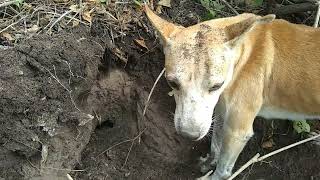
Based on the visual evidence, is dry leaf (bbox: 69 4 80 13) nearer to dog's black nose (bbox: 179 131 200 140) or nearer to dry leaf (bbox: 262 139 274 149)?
dog's black nose (bbox: 179 131 200 140)

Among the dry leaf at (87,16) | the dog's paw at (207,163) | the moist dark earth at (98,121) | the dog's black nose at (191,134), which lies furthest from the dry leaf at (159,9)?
the dog's black nose at (191,134)

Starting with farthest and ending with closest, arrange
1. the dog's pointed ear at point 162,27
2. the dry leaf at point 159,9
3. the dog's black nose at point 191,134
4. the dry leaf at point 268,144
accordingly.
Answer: the dry leaf at point 268,144
the dry leaf at point 159,9
the dog's pointed ear at point 162,27
the dog's black nose at point 191,134

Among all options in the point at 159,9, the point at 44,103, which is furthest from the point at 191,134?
the point at 159,9

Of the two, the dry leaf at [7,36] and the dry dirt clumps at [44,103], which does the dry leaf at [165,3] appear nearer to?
the dry dirt clumps at [44,103]

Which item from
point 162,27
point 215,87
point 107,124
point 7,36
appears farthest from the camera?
point 107,124

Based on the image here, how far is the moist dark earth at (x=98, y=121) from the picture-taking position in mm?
4812

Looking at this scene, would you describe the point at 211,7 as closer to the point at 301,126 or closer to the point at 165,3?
the point at 165,3

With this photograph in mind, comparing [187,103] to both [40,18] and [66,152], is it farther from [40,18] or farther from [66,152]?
[40,18]

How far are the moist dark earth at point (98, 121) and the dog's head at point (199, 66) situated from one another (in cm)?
121

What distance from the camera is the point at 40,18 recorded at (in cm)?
547

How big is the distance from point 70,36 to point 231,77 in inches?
66.6

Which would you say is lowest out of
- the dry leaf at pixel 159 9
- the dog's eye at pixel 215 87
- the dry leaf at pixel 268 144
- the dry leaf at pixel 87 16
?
the dry leaf at pixel 268 144

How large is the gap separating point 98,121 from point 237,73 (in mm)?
1609

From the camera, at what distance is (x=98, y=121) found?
548cm
